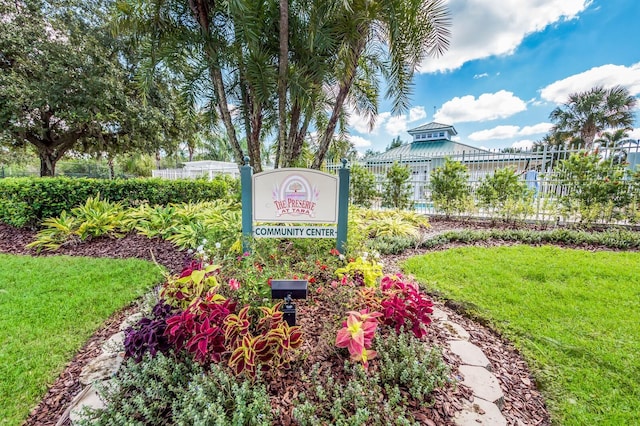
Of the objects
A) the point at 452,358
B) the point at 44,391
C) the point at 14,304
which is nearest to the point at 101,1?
the point at 14,304

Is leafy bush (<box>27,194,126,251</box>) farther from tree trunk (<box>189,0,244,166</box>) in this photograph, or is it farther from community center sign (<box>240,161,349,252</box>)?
community center sign (<box>240,161,349,252</box>)

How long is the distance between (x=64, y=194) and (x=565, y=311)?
7.82 m

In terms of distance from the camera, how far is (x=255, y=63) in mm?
3498

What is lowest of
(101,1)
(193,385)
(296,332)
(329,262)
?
(193,385)

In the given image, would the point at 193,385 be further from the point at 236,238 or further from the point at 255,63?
the point at 255,63

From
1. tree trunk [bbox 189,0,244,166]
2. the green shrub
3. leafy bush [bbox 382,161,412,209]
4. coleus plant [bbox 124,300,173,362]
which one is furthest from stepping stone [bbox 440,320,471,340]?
leafy bush [bbox 382,161,412,209]

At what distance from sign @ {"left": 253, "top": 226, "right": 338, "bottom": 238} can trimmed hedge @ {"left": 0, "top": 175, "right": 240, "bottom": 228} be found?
389cm

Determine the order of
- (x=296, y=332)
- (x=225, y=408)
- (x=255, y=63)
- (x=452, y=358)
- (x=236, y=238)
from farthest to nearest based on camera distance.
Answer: (x=255, y=63) → (x=236, y=238) → (x=452, y=358) → (x=296, y=332) → (x=225, y=408)

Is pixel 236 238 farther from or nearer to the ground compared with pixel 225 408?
farther from the ground

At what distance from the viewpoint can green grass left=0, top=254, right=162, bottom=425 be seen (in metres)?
1.74

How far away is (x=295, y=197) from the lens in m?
2.68

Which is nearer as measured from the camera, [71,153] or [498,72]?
[498,72]

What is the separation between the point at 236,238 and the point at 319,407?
199cm

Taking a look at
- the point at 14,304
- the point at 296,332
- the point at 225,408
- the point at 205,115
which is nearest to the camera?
the point at 225,408
